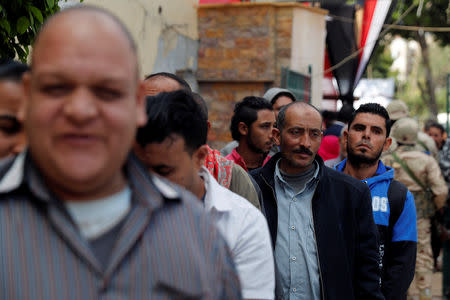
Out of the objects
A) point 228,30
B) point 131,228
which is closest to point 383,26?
point 228,30

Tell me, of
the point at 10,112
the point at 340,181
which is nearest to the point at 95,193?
the point at 10,112

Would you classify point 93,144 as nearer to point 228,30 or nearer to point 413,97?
point 228,30

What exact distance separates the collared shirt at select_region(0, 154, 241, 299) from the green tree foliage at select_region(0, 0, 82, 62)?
5.97ft

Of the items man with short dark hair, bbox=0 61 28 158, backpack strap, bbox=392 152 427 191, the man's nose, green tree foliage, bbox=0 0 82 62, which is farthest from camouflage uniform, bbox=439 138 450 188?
the man's nose

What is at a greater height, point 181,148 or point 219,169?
point 181,148

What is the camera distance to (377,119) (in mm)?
4461

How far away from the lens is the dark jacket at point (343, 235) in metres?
3.37

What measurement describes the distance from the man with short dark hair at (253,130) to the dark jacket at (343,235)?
1520mm

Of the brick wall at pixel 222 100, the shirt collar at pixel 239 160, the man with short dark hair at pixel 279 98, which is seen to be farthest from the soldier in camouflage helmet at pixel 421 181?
the brick wall at pixel 222 100

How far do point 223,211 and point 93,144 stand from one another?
3.04 feet

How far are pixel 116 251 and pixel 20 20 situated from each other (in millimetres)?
2100

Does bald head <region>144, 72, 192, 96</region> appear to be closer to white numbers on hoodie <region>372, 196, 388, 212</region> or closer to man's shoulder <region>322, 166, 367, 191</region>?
man's shoulder <region>322, 166, 367, 191</region>

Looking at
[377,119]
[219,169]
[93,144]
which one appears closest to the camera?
[93,144]

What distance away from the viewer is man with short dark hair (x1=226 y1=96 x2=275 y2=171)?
5168 millimetres
